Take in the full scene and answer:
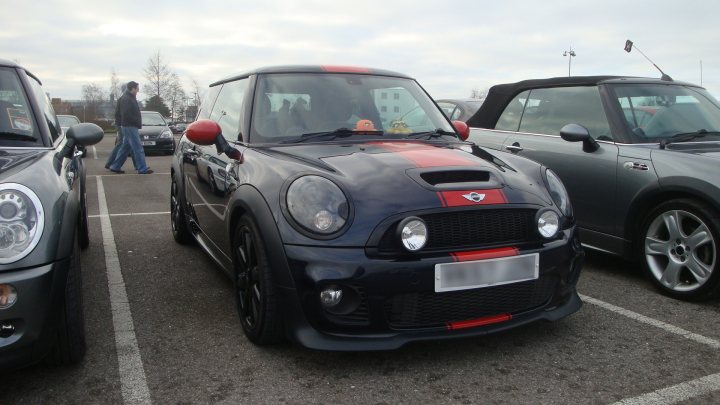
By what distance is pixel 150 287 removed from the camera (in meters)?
3.97

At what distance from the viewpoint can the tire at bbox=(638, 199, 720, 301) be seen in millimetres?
3510

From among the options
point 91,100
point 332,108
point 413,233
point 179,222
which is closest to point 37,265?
point 413,233

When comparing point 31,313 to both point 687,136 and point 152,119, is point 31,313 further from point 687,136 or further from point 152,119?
point 152,119

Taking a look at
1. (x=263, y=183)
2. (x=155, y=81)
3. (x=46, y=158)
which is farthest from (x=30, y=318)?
(x=155, y=81)

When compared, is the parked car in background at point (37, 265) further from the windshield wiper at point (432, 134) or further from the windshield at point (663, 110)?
the windshield at point (663, 110)

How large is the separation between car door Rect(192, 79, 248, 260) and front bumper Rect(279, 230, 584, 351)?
2.95 ft

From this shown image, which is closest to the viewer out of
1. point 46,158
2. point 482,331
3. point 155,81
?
point 482,331

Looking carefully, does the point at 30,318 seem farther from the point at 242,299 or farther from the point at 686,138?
the point at 686,138

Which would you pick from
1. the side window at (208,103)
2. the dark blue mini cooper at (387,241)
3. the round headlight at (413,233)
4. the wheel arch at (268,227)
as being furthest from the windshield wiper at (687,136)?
the side window at (208,103)

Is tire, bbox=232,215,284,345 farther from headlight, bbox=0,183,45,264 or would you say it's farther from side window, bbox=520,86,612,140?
side window, bbox=520,86,612,140

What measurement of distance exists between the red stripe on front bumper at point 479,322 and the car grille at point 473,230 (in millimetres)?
338

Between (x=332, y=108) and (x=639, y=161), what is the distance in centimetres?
210

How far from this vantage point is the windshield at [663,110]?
14.2 feet

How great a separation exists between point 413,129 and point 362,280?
155cm
